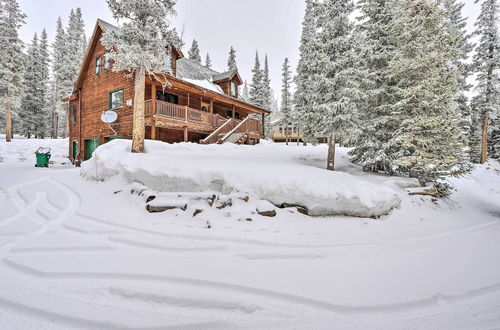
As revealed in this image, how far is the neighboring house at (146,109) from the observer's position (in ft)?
42.9

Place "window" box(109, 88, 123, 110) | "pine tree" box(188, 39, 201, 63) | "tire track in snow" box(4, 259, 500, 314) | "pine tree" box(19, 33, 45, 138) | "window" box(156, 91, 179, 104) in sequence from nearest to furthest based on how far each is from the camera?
"tire track in snow" box(4, 259, 500, 314)
"window" box(109, 88, 123, 110)
"window" box(156, 91, 179, 104)
"pine tree" box(19, 33, 45, 138)
"pine tree" box(188, 39, 201, 63)

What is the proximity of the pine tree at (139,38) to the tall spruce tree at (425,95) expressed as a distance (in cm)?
932

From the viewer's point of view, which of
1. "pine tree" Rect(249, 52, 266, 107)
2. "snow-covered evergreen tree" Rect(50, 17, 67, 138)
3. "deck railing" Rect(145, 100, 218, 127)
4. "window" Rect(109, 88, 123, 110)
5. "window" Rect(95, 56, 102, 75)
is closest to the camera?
"deck railing" Rect(145, 100, 218, 127)

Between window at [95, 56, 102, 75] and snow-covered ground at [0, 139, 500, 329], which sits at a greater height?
window at [95, 56, 102, 75]

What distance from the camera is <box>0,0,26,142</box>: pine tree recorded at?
65.6 ft

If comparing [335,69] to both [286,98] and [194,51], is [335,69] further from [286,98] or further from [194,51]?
[194,51]

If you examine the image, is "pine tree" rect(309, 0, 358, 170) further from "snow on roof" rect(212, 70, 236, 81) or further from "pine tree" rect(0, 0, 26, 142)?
"pine tree" rect(0, 0, 26, 142)

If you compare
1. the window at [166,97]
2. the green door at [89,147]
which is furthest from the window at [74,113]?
the window at [166,97]

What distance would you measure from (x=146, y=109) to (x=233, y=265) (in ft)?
38.5

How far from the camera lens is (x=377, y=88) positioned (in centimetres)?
997

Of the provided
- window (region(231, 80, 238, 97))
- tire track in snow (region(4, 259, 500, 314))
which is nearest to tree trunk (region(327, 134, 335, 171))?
tire track in snow (region(4, 259, 500, 314))

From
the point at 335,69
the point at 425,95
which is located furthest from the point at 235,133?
the point at 425,95

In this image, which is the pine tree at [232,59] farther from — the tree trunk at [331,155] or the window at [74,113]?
the tree trunk at [331,155]

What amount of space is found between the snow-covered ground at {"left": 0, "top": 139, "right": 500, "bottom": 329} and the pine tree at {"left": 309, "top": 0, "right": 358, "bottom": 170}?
3209 mm
